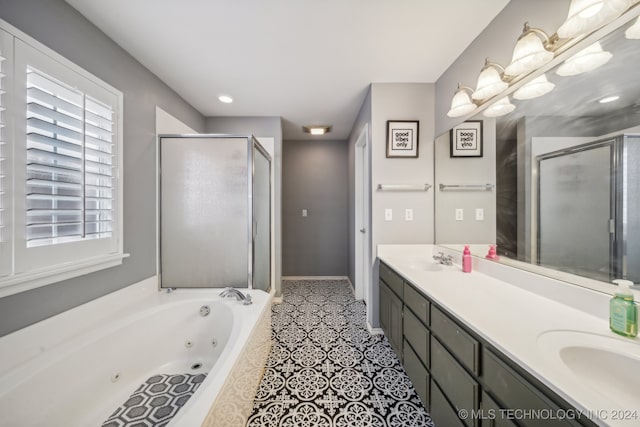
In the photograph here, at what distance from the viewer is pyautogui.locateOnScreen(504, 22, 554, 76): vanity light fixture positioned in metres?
1.09

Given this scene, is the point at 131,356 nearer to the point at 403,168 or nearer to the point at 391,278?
the point at 391,278

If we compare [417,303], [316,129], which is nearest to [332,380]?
[417,303]

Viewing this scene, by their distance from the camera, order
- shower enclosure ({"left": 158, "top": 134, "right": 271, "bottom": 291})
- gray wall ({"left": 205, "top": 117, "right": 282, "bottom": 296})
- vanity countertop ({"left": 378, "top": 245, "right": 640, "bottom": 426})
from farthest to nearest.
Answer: gray wall ({"left": 205, "top": 117, "right": 282, "bottom": 296}) < shower enclosure ({"left": 158, "top": 134, "right": 271, "bottom": 291}) < vanity countertop ({"left": 378, "top": 245, "right": 640, "bottom": 426})

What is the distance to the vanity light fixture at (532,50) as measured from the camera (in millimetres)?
1090

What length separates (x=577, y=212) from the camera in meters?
0.99

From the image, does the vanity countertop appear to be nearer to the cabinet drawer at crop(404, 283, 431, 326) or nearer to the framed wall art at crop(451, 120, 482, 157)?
the cabinet drawer at crop(404, 283, 431, 326)

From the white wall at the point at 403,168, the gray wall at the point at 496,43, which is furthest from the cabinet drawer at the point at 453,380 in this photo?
the gray wall at the point at 496,43

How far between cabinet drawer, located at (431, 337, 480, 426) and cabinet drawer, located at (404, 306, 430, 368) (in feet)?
0.20

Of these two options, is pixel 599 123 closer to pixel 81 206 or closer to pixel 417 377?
pixel 417 377

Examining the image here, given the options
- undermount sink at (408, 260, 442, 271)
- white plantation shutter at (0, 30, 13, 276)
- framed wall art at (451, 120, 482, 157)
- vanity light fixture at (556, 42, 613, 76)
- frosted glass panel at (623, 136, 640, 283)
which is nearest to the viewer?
frosted glass panel at (623, 136, 640, 283)

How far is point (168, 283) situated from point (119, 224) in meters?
0.69

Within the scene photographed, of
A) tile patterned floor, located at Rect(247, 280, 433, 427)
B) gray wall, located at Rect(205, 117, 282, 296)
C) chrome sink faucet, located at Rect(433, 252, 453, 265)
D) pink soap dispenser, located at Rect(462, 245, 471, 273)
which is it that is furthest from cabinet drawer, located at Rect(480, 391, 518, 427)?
gray wall, located at Rect(205, 117, 282, 296)

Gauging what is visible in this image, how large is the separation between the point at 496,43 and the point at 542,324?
5.44 feet

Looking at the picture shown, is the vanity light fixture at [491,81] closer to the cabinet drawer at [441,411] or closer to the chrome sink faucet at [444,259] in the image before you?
the chrome sink faucet at [444,259]
